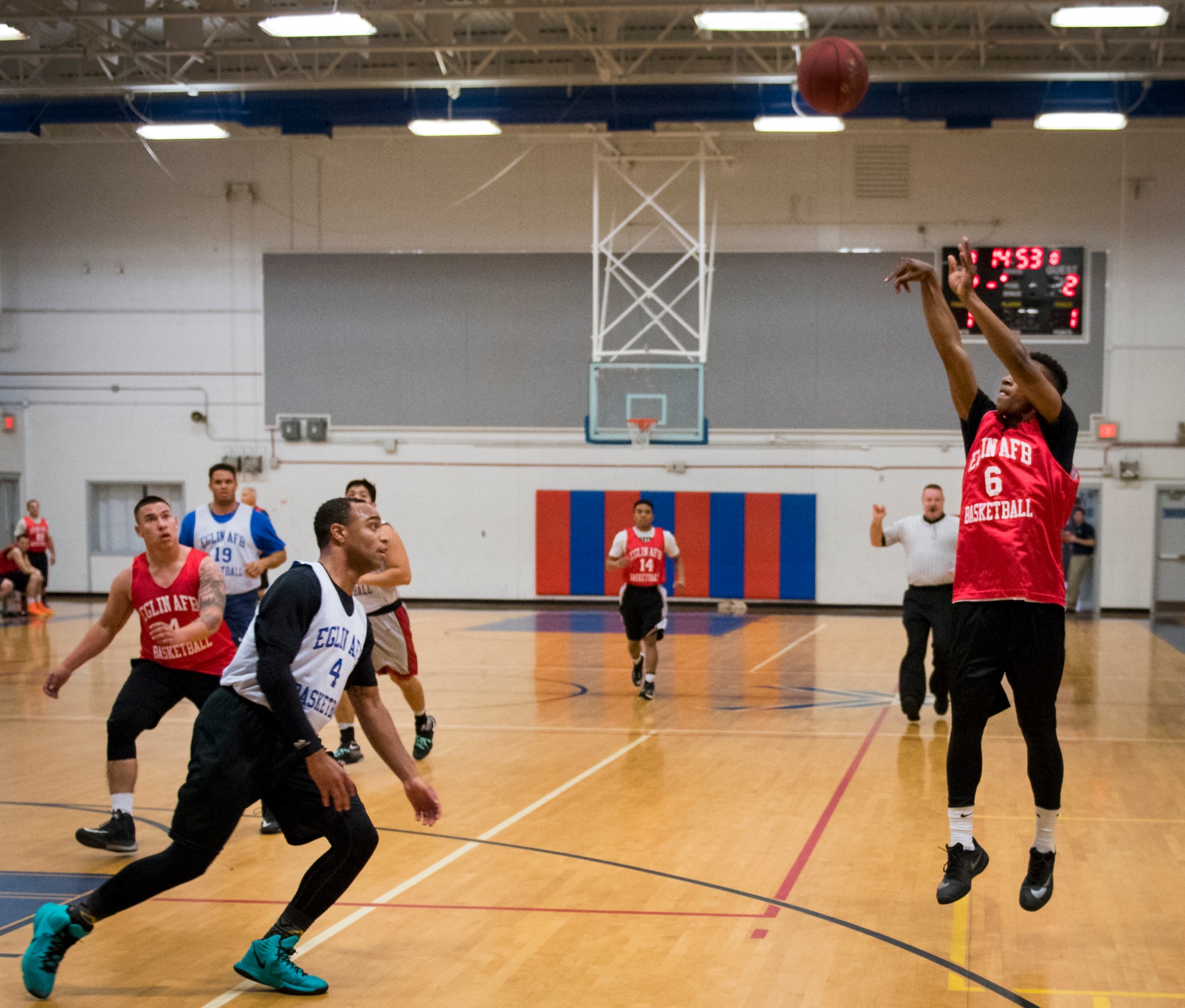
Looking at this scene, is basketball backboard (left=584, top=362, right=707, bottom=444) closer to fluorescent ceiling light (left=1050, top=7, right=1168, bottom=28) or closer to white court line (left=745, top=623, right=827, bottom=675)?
white court line (left=745, top=623, right=827, bottom=675)

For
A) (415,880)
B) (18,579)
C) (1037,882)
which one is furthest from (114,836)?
(18,579)

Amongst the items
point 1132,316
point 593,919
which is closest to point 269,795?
point 593,919

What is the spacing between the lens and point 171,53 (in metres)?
17.4

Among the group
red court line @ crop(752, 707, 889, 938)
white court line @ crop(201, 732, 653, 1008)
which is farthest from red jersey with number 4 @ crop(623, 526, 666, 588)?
white court line @ crop(201, 732, 653, 1008)

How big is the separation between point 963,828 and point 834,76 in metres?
6.99

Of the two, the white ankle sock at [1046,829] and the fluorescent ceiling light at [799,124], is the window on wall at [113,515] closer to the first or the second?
the fluorescent ceiling light at [799,124]

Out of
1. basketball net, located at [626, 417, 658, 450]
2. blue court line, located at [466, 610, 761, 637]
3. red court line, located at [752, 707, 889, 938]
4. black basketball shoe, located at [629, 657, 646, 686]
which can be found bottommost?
blue court line, located at [466, 610, 761, 637]

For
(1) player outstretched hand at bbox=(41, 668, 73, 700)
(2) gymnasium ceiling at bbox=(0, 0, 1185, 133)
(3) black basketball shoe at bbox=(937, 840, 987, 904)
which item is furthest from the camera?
(2) gymnasium ceiling at bbox=(0, 0, 1185, 133)

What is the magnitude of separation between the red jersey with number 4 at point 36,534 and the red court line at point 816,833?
1547 centimetres

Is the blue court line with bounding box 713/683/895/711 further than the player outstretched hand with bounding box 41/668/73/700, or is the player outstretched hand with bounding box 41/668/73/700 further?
the blue court line with bounding box 713/683/895/711

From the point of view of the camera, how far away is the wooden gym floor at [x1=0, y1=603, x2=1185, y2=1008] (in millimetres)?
4223

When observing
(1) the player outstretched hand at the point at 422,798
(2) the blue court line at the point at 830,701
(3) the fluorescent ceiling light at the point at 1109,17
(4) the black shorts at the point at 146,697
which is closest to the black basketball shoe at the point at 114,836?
(4) the black shorts at the point at 146,697

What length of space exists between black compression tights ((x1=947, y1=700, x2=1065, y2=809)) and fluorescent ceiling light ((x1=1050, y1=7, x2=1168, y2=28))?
1194 centimetres

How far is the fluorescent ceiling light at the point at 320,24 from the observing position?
14258 mm
